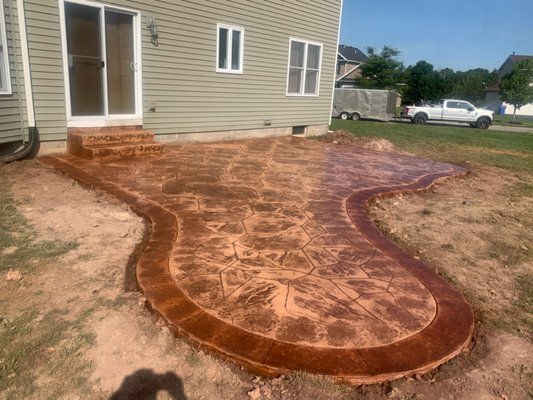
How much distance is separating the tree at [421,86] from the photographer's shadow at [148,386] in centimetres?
4031

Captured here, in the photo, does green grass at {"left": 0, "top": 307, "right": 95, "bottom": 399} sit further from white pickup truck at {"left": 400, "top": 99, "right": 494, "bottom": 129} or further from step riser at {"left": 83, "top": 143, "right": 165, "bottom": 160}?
white pickup truck at {"left": 400, "top": 99, "right": 494, "bottom": 129}

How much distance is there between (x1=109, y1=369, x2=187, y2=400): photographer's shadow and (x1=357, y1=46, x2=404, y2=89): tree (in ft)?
127

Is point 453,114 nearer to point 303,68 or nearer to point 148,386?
point 303,68

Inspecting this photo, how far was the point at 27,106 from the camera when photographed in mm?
5895

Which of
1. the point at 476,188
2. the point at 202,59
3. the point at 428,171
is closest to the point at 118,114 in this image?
the point at 202,59

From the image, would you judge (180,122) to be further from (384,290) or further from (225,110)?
(384,290)

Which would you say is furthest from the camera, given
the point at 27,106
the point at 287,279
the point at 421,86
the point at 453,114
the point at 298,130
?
the point at 421,86

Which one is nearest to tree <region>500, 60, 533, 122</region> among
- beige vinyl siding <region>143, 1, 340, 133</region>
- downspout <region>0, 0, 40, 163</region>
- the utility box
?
the utility box

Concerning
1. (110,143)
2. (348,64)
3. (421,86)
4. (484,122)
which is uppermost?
(348,64)

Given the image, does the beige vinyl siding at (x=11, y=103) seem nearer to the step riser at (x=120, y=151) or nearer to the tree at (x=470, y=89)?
the step riser at (x=120, y=151)

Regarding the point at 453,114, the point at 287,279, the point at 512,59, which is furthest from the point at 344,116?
the point at 512,59

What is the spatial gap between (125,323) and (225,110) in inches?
292

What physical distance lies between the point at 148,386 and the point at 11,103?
5461 mm

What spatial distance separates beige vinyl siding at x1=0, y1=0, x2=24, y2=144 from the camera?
545 cm
